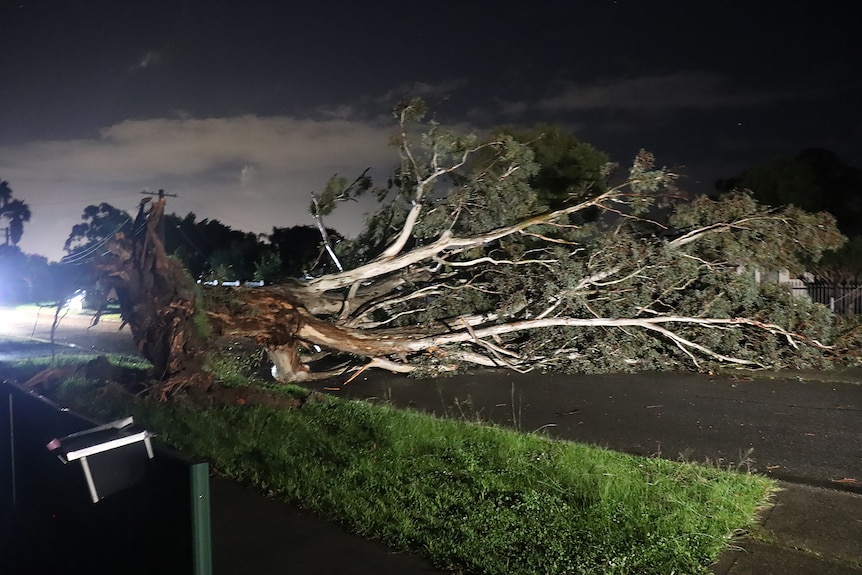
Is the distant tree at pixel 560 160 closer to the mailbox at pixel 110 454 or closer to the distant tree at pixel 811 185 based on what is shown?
the distant tree at pixel 811 185

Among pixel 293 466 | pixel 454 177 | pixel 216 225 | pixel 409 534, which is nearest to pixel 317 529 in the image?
pixel 409 534

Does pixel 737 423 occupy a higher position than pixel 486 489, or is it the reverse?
pixel 486 489

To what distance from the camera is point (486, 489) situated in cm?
541

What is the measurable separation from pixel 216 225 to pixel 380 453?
34.3 m

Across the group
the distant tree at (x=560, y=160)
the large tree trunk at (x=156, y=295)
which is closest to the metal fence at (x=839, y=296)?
the distant tree at (x=560, y=160)

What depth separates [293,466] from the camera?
628 centimetres

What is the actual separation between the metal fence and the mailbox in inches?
792

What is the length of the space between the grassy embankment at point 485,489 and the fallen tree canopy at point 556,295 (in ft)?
11.0

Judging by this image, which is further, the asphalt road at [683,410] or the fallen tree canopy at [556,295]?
the fallen tree canopy at [556,295]

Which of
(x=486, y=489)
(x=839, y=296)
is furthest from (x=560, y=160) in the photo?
(x=486, y=489)

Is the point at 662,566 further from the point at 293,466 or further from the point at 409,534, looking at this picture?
the point at 293,466

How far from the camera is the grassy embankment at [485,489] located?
4352 millimetres

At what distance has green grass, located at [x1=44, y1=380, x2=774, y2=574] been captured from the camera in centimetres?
435

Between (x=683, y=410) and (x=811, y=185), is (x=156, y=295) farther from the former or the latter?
(x=811, y=185)
